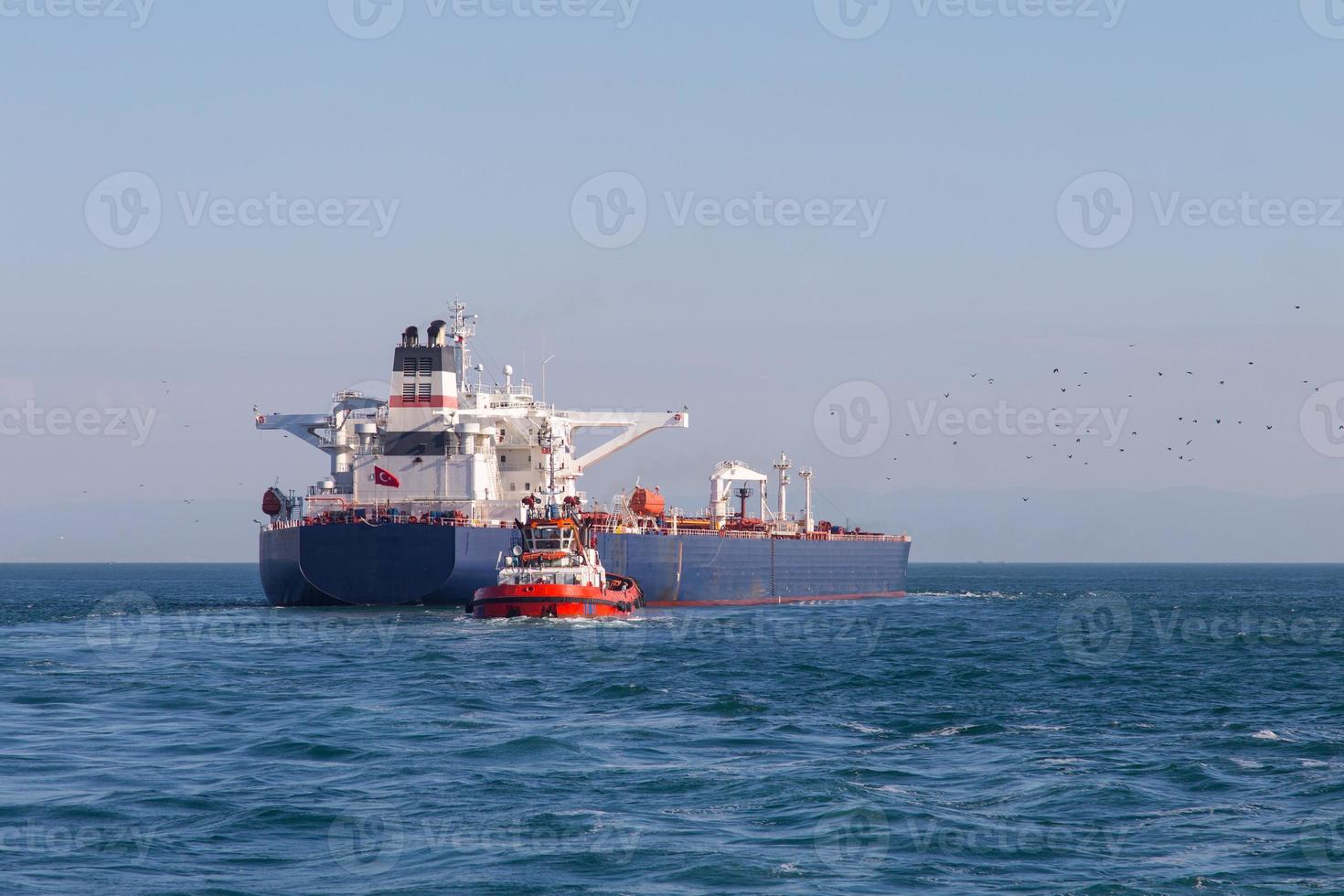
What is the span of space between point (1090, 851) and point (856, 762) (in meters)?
6.55

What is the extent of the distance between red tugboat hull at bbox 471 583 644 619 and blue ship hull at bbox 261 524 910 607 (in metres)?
5.66

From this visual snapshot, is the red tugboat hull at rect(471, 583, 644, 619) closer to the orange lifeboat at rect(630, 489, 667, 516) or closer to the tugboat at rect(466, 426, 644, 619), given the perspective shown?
the tugboat at rect(466, 426, 644, 619)

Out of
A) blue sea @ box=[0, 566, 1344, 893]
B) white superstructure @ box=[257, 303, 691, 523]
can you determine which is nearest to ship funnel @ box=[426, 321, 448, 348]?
white superstructure @ box=[257, 303, 691, 523]

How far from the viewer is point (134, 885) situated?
18.3m

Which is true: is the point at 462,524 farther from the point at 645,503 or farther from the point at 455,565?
the point at 645,503

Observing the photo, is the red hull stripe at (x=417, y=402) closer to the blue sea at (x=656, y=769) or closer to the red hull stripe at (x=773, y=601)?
the red hull stripe at (x=773, y=601)

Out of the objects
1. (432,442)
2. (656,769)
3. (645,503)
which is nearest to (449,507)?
(432,442)

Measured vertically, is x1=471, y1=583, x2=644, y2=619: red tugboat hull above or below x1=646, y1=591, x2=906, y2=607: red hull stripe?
above

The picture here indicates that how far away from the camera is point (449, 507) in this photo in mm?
67812

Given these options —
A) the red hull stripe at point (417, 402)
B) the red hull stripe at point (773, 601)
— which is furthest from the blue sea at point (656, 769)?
the red hull stripe at point (773, 601)

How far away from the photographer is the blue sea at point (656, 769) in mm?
19125

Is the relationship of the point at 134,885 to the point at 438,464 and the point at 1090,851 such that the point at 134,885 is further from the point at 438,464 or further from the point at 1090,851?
the point at 438,464

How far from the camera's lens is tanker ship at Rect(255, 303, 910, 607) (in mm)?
61969

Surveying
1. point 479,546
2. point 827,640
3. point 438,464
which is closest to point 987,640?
point 827,640
